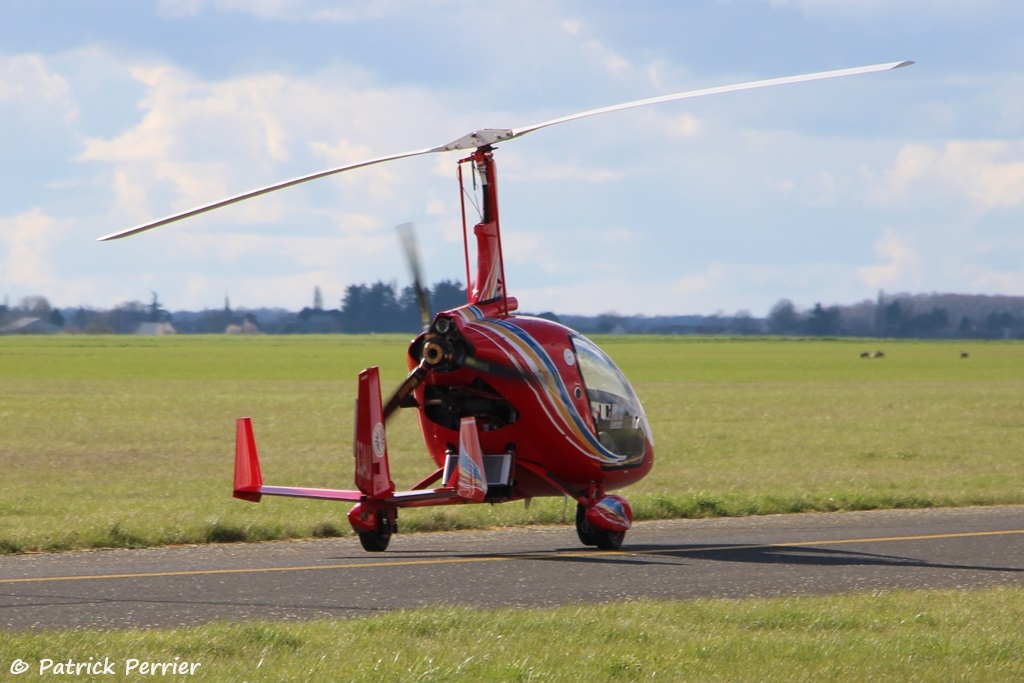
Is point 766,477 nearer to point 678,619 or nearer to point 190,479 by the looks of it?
point 190,479

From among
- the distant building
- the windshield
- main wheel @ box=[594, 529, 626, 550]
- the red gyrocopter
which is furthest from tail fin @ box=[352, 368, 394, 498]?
the distant building

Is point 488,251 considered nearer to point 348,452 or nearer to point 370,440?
point 370,440

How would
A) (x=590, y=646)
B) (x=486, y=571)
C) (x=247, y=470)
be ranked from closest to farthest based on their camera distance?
(x=590, y=646) < (x=486, y=571) < (x=247, y=470)

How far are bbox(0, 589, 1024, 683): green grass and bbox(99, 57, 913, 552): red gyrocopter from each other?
278 cm

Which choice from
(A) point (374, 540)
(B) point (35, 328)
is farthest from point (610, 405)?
(B) point (35, 328)

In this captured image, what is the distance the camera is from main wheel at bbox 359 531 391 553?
11.6 m

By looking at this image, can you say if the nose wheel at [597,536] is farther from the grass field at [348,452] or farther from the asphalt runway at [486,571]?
the grass field at [348,452]

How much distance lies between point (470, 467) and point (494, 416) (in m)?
1.26

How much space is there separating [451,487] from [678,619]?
3.24 metres

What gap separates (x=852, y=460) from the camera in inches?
990

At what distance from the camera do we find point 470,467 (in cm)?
1124

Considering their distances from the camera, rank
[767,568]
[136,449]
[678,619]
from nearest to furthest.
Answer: [678,619], [767,568], [136,449]

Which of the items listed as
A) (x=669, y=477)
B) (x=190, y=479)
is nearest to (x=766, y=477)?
(x=669, y=477)

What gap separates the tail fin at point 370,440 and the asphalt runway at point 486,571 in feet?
2.22
